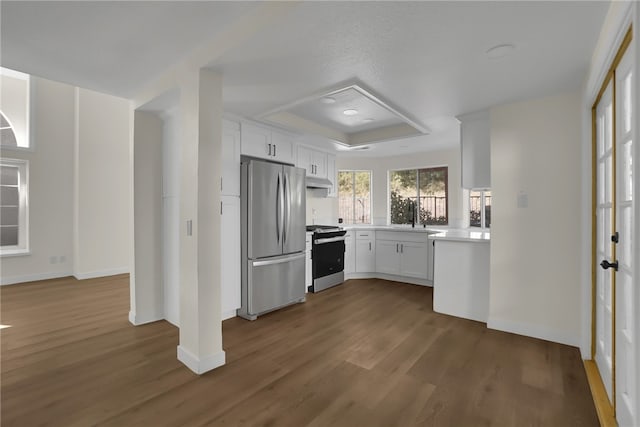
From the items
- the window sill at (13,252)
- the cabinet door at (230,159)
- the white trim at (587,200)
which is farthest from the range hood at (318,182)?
the window sill at (13,252)

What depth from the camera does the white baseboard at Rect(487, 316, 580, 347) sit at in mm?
2670

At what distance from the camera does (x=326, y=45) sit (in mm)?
1922

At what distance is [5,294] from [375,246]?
5468 mm

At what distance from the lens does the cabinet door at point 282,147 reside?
3830 millimetres

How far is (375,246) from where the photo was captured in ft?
17.0

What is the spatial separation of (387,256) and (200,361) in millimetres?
3532

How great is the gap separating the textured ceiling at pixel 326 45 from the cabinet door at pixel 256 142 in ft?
2.17

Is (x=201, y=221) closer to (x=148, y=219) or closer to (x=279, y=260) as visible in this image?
(x=148, y=219)

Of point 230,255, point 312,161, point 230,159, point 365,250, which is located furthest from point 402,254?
point 230,159

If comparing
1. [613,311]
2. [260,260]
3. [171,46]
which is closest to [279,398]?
[260,260]

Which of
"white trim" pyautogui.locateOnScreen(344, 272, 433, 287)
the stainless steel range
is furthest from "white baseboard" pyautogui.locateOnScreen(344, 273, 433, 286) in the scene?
the stainless steel range

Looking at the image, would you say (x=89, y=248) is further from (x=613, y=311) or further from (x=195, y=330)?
(x=613, y=311)

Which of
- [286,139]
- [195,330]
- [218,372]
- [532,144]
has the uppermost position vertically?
[286,139]

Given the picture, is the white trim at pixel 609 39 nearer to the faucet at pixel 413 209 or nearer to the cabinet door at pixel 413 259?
the cabinet door at pixel 413 259
